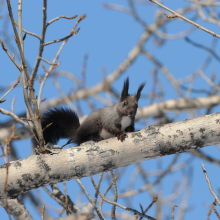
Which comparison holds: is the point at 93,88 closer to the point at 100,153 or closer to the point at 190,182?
the point at 190,182

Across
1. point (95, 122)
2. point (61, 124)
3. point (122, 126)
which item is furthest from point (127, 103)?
point (61, 124)

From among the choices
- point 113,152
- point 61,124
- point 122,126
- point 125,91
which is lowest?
point 113,152

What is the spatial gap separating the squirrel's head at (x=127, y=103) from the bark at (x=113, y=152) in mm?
665

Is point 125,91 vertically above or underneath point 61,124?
above

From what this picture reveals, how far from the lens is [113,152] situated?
2.40 metres

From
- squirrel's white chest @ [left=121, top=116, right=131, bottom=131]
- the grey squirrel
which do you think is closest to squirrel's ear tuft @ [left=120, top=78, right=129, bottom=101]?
the grey squirrel

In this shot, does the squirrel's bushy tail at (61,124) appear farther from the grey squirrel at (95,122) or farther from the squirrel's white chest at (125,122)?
the squirrel's white chest at (125,122)

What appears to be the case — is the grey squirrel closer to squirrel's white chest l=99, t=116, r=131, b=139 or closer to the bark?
squirrel's white chest l=99, t=116, r=131, b=139

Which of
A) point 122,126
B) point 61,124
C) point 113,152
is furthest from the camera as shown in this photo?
point 61,124

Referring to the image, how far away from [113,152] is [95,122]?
2.44 feet

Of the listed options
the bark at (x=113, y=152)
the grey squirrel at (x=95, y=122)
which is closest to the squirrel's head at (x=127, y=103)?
the grey squirrel at (x=95, y=122)

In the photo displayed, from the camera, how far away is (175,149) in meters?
2.43

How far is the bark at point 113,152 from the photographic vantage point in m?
2.37

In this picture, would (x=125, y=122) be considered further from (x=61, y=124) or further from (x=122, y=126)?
(x=61, y=124)
